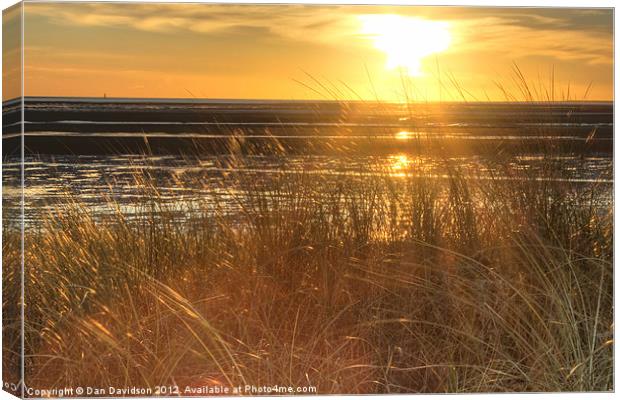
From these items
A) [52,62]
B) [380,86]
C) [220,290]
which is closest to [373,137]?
[380,86]

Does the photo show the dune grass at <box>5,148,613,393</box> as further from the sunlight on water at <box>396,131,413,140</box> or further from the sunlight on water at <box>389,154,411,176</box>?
the sunlight on water at <box>396,131,413,140</box>

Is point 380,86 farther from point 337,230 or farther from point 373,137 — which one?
point 337,230

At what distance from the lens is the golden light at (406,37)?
432cm

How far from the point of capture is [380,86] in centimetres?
437

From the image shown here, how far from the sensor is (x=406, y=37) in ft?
14.3

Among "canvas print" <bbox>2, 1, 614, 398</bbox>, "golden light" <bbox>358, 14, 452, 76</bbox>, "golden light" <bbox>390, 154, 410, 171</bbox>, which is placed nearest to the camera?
"canvas print" <bbox>2, 1, 614, 398</bbox>

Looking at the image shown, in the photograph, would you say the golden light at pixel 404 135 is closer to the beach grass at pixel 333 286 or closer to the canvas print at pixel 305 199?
the canvas print at pixel 305 199

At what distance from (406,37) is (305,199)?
0.79 metres

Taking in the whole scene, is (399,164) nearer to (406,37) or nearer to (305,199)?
(305,199)

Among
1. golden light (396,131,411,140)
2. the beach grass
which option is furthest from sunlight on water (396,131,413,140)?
the beach grass

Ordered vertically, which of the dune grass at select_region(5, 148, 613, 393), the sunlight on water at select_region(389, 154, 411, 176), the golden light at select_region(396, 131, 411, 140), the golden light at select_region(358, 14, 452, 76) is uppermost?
the golden light at select_region(358, 14, 452, 76)

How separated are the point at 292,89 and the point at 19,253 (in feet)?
4.21

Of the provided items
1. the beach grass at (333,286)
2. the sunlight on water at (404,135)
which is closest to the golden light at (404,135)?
the sunlight on water at (404,135)

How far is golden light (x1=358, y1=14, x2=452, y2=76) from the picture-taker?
4316mm
